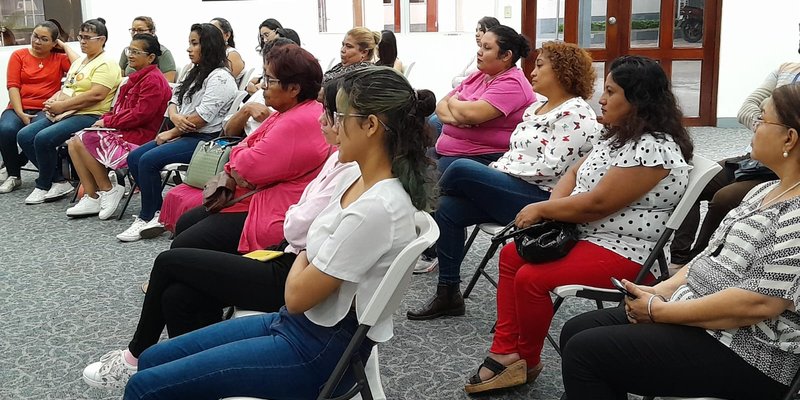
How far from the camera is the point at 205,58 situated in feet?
16.3

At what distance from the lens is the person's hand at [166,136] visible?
5199mm

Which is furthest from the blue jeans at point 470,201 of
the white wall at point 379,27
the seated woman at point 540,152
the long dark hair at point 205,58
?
the white wall at point 379,27

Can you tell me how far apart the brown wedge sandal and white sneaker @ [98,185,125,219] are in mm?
3642

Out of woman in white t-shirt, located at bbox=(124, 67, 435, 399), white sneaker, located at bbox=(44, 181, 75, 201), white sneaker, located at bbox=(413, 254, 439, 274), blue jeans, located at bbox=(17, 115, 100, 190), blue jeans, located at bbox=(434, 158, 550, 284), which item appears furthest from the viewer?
white sneaker, located at bbox=(44, 181, 75, 201)

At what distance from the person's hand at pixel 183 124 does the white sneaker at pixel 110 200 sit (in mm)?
927

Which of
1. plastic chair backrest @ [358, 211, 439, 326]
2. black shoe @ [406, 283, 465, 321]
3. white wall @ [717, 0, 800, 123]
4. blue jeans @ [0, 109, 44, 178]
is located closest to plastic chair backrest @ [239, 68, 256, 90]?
blue jeans @ [0, 109, 44, 178]

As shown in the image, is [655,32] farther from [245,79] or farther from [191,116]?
[191,116]

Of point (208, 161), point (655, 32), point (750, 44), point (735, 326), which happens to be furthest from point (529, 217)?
point (750, 44)

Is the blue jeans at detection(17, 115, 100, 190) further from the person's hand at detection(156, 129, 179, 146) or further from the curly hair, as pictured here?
the curly hair

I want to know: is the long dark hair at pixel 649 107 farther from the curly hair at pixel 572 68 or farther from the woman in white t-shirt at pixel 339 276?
the woman in white t-shirt at pixel 339 276

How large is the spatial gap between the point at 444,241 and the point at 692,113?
6288 mm

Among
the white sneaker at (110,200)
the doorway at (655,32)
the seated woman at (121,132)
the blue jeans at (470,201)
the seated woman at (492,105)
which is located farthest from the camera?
the doorway at (655,32)

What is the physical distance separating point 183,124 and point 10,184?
241cm

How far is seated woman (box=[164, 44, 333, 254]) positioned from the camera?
3068mm
